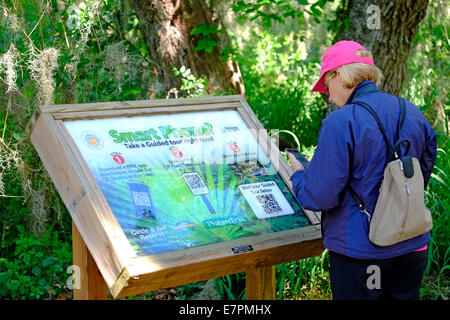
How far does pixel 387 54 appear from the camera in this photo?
17.5ft

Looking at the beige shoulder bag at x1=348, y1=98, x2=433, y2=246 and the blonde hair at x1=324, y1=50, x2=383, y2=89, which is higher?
the blonde hair at x1=324, y1=50, x2=383, y2=89

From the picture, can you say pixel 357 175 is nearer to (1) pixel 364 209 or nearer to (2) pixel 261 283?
(1) pixel 364 209

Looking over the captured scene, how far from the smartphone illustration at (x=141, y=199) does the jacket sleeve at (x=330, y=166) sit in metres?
0.68

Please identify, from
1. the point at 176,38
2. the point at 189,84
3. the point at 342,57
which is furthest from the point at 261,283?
the point at 176,38

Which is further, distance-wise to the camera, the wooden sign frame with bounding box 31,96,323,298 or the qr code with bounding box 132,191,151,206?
the qr code with bounding box 132,191,151,206

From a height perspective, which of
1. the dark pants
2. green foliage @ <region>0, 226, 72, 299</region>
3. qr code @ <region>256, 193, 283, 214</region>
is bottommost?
green foliage @ <region>0, 226, 72, 299</region>

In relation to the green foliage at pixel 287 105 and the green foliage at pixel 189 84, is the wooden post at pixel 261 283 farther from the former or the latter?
the green foliage at pixel 287 105

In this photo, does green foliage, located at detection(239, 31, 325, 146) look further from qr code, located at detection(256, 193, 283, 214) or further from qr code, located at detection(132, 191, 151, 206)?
qr code, located at detection(132, 191, 151, 206)

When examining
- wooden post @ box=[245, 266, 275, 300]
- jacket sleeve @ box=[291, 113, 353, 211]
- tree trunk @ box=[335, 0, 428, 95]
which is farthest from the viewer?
tree trunk @ box=[335, 0, 428, 95]

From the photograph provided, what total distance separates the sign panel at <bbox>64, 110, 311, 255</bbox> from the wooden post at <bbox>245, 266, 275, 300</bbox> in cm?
47

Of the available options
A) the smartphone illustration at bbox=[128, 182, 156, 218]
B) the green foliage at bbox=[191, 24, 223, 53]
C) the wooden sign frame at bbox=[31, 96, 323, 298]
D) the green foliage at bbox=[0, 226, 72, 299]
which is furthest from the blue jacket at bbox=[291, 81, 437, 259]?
the green foliage at bbox=[191, 24, 223, 53]

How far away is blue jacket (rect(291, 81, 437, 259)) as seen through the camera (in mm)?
2195
